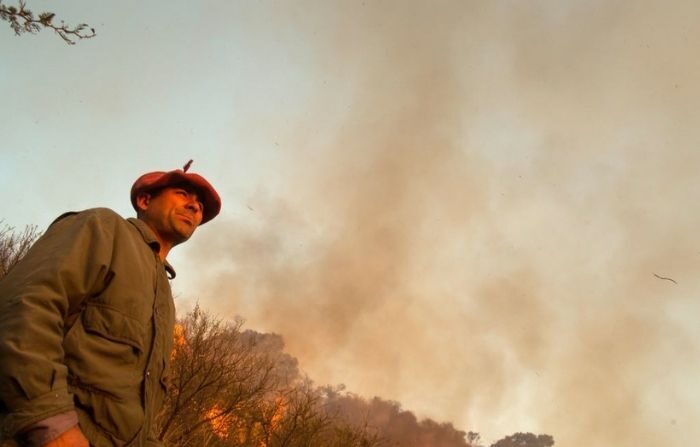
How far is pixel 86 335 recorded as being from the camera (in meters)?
1.73

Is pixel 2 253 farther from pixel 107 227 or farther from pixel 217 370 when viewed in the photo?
pixel 107 227

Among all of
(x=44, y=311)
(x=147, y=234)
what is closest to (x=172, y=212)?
(x=147, y=234)

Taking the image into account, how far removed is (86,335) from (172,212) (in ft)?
3.06

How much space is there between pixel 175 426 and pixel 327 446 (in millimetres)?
9972

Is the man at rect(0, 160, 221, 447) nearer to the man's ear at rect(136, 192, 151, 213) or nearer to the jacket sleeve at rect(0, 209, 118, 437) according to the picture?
the jacket sleeve at rect(0, 209, 118, 437)

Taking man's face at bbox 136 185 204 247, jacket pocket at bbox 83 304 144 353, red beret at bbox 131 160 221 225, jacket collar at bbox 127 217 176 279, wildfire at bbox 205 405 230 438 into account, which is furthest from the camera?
wildfire at bbox 205 405 230 438

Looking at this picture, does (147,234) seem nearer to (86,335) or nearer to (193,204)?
(193,204)

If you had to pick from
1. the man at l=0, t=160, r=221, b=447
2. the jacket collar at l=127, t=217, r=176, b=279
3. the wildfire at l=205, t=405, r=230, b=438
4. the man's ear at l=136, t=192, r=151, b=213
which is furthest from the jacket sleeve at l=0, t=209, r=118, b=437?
the wildfire at l=205, t=405, r=230, b=438

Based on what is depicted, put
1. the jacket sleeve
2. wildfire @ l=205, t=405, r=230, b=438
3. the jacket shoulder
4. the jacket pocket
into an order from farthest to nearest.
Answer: wildfire @ l=205, t=405, r=230, b=438 < the jacket shoulder < the jacket pocket < the jacket sleeve

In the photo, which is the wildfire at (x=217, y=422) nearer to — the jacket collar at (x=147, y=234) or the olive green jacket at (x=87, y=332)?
the jacket collar at (x=147, y=234)

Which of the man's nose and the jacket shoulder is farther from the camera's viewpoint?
the man's nose

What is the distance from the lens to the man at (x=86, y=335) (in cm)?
145

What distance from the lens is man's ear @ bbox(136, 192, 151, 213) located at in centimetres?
260

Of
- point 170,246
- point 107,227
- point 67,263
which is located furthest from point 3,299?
point 170,246
